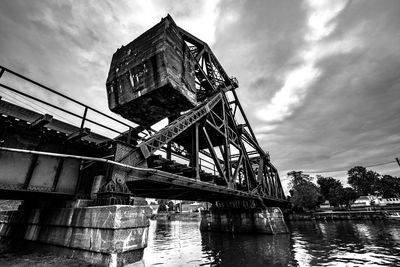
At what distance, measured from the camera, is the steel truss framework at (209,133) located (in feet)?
27.9

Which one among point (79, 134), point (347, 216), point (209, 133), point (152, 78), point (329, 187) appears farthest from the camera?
point (329, 187)

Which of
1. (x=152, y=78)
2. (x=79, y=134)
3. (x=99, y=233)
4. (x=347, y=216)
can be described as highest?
(x=152, y=78)

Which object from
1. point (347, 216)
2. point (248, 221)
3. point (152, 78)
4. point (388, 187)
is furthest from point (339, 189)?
point (152, 78)

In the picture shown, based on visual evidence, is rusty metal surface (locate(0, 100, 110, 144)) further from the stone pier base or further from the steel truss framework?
the stone pier base

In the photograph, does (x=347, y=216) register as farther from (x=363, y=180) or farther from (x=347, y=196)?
(x=363, y=180)

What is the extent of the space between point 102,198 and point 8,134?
375 centimetres

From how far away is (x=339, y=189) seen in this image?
60719 millimetres

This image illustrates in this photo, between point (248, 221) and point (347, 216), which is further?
point (347, 216)

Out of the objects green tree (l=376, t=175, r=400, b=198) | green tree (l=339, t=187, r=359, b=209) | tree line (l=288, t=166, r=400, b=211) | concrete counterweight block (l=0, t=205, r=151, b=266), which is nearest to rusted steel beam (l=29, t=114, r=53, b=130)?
concrete counterweight block (l=0, t=205, r=151, b=266)

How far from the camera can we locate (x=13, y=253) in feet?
19.6

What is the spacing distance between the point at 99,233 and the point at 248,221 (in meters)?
18.6

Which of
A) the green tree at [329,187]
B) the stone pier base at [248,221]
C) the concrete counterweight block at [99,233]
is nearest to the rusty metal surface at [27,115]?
the concrete counterweight block at [99,233]

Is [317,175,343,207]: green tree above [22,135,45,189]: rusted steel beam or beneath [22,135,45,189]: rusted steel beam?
above

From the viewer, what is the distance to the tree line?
49394 millimetres
